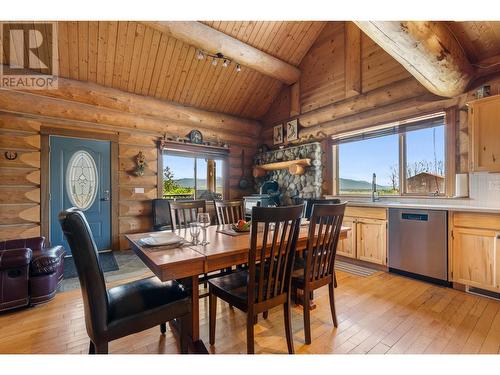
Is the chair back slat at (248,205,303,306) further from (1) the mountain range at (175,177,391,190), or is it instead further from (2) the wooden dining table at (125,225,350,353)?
(1) the mountain range at (175,177,391,190)

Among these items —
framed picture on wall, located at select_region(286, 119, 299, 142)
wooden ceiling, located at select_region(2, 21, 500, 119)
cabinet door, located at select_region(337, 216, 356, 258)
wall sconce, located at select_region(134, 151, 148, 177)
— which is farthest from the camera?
framed picture on wall, located at select_region(286, 119, 299, 142)

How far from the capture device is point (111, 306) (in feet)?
4.48

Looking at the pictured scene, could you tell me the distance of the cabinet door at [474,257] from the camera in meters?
2.40

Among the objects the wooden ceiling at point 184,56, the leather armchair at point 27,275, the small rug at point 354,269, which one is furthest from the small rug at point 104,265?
the small rug at point 354,269

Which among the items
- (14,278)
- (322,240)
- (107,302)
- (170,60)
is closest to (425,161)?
(322,240)

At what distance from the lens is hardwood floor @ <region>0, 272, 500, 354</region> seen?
1701mm

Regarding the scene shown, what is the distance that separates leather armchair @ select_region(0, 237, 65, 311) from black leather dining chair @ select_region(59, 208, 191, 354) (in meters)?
1.36

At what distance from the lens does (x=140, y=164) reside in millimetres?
4344

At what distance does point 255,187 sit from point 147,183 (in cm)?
257

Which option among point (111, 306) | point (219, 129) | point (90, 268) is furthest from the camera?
point (219, 129)

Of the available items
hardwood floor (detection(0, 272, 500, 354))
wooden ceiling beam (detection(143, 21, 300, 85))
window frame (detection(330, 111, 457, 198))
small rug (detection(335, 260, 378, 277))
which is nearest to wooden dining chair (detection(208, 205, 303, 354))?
hardwood floor (detection(0, 272, 500, 354))

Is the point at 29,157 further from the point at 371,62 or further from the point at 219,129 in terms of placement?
the point at 371,62

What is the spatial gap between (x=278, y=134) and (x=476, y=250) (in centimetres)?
395
